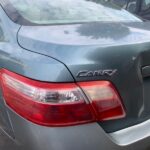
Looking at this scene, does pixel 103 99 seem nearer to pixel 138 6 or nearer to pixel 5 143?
pixel 5 143

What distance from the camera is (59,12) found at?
290 centimetres

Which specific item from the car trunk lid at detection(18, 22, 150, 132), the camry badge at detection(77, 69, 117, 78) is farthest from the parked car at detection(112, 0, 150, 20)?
the camry badge at detection(77, 69, 117, 78)

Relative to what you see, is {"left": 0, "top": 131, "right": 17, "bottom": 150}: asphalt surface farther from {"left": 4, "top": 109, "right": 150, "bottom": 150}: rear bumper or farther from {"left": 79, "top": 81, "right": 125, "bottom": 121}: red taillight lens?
{"left": 79, "top": 81, "right": 125, "bottom": 121}: red taillight lens

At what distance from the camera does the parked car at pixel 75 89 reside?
6.44 feet

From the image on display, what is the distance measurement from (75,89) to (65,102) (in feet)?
0.29

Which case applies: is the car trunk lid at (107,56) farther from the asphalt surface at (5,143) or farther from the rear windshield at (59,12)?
the asphalt surface at (5,143)

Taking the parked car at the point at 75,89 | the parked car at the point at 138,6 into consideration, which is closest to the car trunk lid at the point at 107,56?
the parked car at the point at 75,89

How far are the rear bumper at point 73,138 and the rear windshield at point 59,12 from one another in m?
0.86

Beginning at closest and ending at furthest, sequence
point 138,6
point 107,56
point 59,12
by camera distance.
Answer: point 107,56 → point 59,12 → point 138,6

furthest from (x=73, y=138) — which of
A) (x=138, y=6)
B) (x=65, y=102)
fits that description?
(x=138, y=6)

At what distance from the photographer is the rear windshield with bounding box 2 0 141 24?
2.70 metres

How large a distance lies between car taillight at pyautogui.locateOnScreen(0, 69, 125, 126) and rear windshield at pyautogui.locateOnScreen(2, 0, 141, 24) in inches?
28.7

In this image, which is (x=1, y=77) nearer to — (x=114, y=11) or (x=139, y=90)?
(x=139, y=90)

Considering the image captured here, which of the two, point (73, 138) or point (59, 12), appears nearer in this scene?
point (73, 138)
